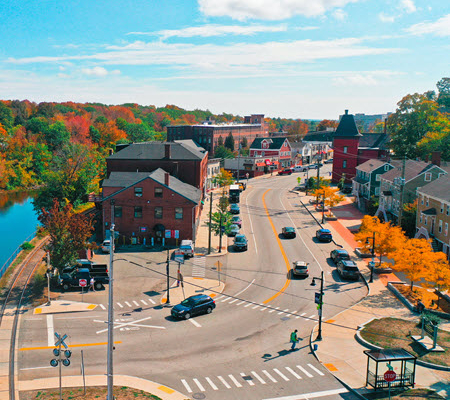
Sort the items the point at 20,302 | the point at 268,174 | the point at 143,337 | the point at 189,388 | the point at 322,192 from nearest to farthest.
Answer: the point at 189,388 → the point at 143,337 → the point at 20,302 → the point at 322,192 → the point at 268,174

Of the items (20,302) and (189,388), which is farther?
(20,302)

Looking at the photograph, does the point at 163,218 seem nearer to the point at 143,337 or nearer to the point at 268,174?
the point at 143,337

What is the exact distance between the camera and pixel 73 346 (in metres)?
30.6

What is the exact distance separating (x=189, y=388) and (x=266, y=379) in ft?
14.6

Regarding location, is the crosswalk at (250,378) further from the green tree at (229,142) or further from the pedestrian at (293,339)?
the green tree at (229,142)

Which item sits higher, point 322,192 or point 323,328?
point 322,192

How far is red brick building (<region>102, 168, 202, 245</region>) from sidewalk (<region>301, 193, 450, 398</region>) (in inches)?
850

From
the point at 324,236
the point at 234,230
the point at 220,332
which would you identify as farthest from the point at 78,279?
the point at 324,236

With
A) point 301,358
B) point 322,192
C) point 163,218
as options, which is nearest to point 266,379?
point 301,358

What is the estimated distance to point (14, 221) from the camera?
280 feet

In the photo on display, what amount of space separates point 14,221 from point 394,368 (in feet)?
253

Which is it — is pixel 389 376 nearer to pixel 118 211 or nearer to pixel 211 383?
pixel 211 383

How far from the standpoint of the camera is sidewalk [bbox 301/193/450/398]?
26422 mm

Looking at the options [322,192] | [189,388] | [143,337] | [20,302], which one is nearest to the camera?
[189,388]
